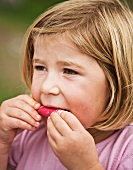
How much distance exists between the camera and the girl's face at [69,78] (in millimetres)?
1179

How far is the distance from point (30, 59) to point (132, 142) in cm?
45

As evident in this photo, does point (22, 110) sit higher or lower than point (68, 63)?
lower

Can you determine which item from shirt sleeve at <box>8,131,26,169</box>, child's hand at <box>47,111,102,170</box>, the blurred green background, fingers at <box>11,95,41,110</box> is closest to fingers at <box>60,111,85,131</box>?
child's hand at <box>47,111,102,170</box>

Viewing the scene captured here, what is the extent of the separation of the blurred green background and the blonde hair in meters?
1.03

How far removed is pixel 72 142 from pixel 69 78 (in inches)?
7.6

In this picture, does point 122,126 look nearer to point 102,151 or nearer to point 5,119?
point 102,151

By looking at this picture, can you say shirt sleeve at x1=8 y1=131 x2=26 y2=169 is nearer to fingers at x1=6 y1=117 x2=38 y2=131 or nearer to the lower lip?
fingers at x1=6 y1=117 x2=38 y2=131

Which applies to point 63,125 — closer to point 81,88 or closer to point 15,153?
point 81,88

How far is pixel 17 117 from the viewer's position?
1.29 m

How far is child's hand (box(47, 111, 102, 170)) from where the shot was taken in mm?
1118

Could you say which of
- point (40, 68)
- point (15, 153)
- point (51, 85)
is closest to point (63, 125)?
point (51, 85)

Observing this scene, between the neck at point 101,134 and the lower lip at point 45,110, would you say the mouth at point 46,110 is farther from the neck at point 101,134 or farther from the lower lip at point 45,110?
the neck at point 101,134

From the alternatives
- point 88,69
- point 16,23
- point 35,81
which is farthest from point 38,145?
point 16,23

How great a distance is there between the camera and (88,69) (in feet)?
3.90
